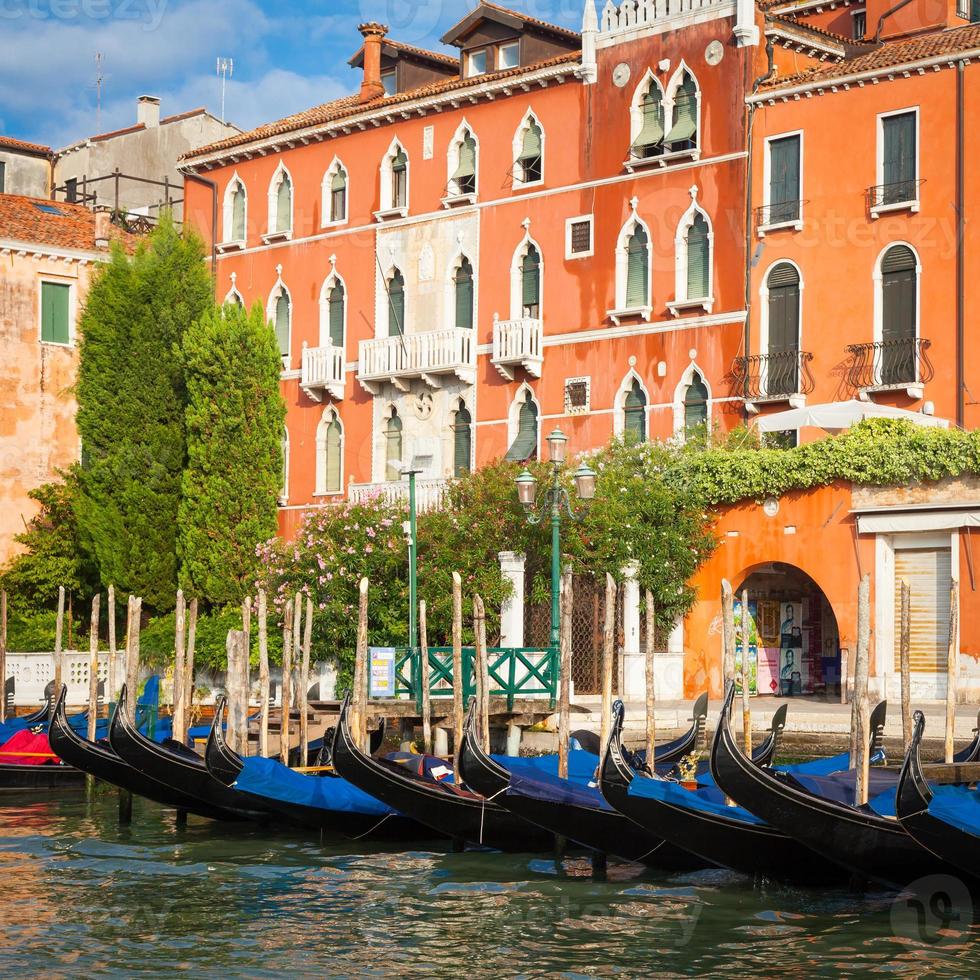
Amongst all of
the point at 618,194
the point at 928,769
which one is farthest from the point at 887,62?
the point at 928,769

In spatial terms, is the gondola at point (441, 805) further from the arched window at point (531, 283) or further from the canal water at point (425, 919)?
the arched window at point (531, 283)

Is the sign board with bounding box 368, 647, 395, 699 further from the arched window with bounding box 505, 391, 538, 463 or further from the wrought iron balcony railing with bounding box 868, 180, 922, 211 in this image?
the wrought iron balcony railing with bounding box 868, 180, 922, 211

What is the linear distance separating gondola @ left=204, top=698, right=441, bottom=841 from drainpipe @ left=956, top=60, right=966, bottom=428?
9.13m

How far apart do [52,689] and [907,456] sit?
1072 centimetres

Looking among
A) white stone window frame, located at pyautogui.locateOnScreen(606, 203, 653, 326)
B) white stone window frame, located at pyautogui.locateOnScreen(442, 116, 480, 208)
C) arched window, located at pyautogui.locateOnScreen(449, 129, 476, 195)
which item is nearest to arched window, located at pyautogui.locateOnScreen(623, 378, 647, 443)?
white stone window frame, located at pyautogui.locateOnScreen(606, 203, 653, 326)

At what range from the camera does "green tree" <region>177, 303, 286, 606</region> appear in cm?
2480

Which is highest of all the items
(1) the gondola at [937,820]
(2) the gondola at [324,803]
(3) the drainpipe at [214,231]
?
(3) the drainpipe at [214,231]

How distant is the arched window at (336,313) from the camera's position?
26.7m

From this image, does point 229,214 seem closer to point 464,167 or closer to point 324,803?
point 464,167

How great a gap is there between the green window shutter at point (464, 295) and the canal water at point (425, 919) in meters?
12.4

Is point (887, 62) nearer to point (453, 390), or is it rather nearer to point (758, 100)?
point (758, 100)

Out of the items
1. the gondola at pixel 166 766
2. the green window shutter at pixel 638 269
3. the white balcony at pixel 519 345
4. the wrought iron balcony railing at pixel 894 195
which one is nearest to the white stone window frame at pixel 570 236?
the green window shutter at pixel 638 269

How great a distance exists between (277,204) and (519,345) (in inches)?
230

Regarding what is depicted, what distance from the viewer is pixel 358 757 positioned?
13672 millimetres
